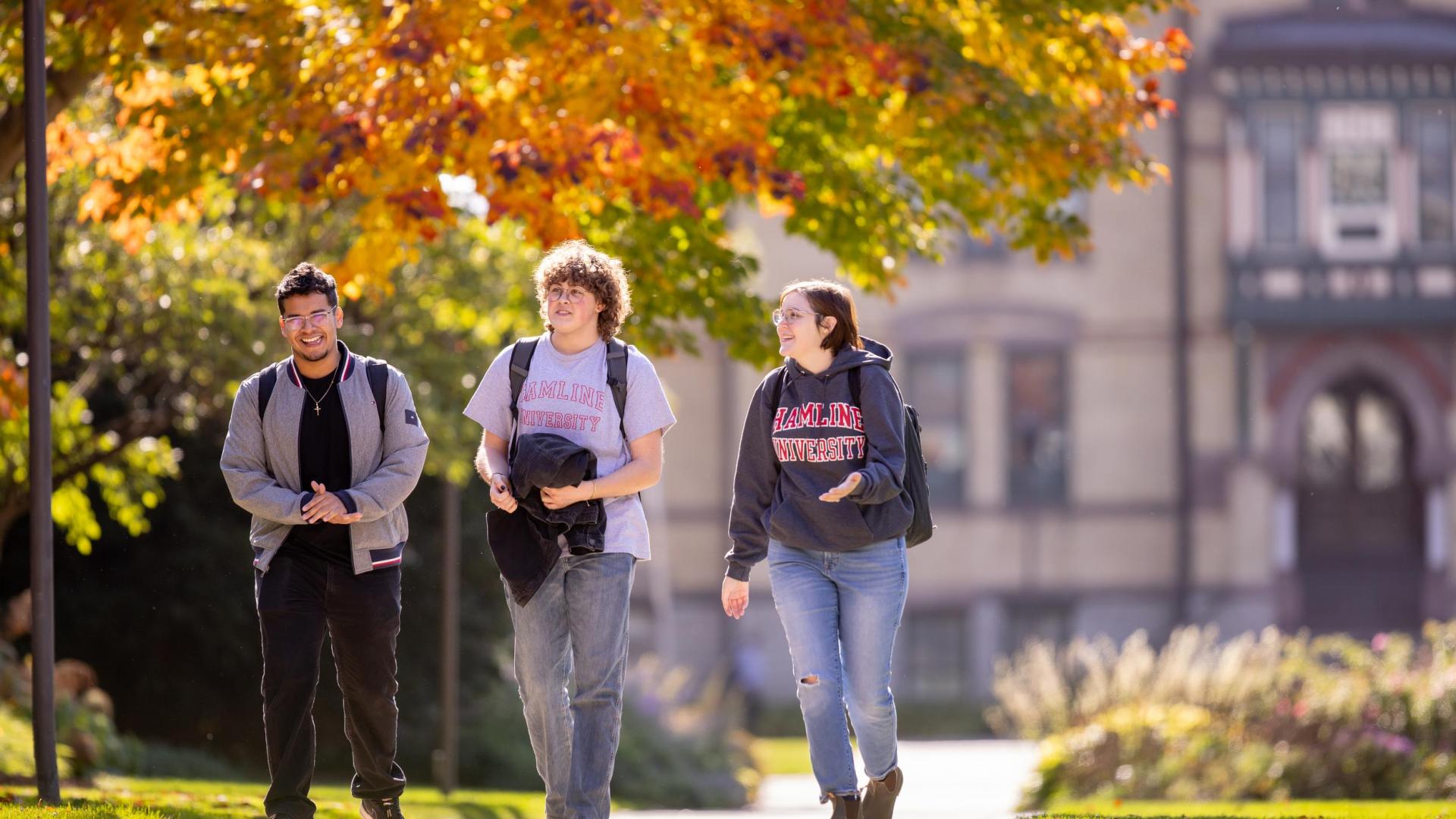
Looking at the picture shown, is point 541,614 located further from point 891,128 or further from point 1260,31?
point 1260,31

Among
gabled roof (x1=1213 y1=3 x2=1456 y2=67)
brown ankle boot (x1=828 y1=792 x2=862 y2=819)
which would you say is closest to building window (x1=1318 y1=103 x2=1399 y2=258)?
gabled roof (x1=1213 y1=3 x2=1456 y2=67)

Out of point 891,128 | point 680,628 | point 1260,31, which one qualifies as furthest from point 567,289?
point 1260,31

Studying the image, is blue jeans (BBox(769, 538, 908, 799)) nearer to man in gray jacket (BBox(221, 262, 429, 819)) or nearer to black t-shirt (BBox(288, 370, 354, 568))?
man in gray jacket (BBox(221, 262, 429, 819))

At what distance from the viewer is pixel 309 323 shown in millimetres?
5930

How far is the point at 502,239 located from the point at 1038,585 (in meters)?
14.6

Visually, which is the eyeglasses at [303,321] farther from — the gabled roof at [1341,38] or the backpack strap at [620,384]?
the gabled roof at [1341,38]

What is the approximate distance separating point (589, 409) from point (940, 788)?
10.1 meters

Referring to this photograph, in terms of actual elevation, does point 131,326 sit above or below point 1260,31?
below

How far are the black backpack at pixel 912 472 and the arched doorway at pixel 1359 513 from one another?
67.2 ft

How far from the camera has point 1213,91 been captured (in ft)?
82.7

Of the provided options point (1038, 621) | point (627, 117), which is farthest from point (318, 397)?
point (1038, 621)

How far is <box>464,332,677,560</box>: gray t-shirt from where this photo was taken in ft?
19.2

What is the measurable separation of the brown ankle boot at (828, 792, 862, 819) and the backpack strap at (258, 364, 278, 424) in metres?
2.35

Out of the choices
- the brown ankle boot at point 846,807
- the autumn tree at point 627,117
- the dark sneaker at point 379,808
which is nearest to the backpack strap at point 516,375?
the dark sneaker at point 379,808
